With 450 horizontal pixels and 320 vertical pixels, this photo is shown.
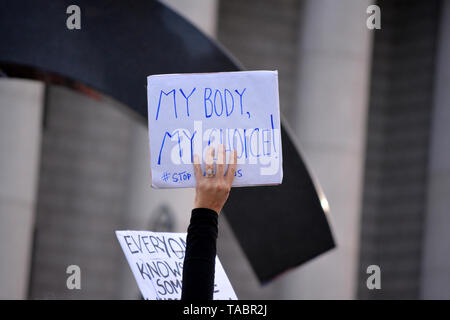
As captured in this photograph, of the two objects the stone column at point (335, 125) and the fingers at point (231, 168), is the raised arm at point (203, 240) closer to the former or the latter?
the fingers at point (231, 168)

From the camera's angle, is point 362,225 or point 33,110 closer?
point 33,110

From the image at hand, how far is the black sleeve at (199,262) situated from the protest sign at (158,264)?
1227mm

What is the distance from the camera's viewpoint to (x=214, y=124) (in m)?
3.84

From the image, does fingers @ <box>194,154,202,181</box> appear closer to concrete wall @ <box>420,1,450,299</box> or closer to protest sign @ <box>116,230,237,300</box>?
protest sign @ <box>116,230,237,300</box>

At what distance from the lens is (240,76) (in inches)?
154

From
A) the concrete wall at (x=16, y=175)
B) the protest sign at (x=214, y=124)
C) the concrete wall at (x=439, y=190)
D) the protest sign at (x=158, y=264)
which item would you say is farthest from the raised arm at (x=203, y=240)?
the concrete wall at (x=439, y=190)

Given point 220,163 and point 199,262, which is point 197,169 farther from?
point 199,262

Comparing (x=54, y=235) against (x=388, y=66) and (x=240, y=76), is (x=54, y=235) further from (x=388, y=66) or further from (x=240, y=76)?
(x=240, y=76)

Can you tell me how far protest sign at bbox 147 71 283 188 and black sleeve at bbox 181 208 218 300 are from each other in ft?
1.86

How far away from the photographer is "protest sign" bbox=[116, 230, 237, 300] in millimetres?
4422

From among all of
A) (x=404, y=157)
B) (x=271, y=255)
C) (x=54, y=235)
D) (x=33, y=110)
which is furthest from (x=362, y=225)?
(x=271, y=255)

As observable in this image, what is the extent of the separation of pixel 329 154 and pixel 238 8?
4290 mm

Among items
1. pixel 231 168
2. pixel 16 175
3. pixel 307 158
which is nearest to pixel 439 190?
pixel 307 158
